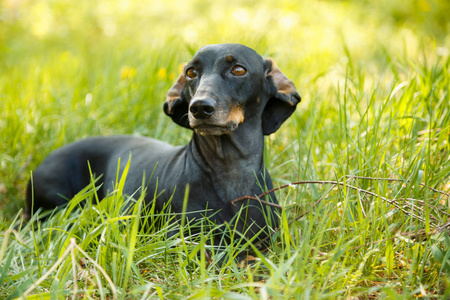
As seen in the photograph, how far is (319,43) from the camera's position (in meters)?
6.26

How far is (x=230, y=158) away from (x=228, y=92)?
37cm

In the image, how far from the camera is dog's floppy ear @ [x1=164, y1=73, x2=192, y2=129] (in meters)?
2.72

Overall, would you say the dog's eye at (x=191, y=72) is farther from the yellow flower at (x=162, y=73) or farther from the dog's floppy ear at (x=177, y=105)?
the yellow flower at (x=162, y=73)

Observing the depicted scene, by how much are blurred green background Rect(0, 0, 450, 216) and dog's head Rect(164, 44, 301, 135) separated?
0.37 metres

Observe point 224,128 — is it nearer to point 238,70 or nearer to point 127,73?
point 238,70

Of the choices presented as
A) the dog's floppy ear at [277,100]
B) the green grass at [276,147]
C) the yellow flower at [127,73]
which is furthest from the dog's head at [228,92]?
the yellow flower at [127,73]

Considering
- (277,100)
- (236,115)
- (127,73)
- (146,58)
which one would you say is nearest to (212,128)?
(236,115)

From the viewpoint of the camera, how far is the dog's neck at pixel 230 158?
2.47m

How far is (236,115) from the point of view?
2357mm

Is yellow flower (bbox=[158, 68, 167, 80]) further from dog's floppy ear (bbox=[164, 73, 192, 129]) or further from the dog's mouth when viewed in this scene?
the dog's mouth

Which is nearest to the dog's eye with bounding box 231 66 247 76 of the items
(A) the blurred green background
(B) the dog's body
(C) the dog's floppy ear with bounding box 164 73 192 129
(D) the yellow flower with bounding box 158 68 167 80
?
(B) the dog's body

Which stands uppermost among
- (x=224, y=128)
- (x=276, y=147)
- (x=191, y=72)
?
(x=191, y=72)

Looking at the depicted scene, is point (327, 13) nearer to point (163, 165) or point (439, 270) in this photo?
point (163, 165)

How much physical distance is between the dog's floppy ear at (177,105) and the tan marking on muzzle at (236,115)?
0.42 m
